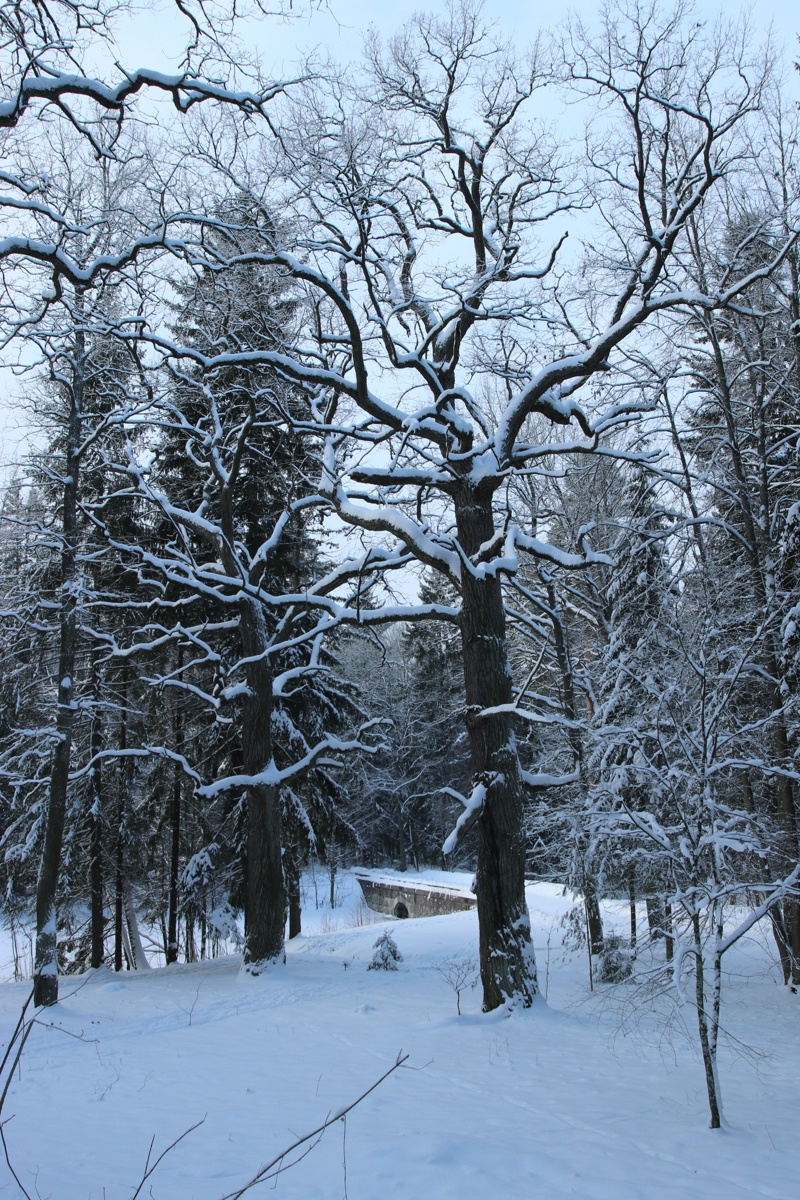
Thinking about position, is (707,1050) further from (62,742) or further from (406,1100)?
(62,742)

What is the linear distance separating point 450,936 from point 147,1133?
14.5 meters

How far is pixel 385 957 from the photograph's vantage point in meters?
13.5

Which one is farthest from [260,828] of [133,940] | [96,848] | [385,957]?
[133,940]

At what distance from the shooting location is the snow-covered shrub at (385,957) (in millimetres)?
13383

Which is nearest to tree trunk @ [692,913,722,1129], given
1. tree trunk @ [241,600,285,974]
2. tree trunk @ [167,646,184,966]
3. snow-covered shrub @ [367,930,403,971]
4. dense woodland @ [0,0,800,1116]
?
dense woodland @ [0,0,800,1116]

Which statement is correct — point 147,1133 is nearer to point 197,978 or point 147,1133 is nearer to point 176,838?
point 197,978

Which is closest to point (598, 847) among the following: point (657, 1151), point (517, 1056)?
point (517, 1056)

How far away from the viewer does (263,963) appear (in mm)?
12258

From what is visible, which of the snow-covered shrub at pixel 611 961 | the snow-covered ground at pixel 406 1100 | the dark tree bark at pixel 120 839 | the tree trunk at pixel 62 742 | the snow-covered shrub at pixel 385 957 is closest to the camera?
the snow-covered ground at pixel 406 1100

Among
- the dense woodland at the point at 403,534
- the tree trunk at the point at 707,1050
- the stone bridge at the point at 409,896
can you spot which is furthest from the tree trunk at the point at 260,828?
the stone bridge at the point at 409,896

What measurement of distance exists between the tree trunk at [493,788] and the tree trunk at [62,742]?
5.76 meters

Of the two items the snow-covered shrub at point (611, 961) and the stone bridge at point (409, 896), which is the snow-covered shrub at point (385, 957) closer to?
the snow-covered shrub at point (611, 961)

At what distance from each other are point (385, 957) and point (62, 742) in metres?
6.70

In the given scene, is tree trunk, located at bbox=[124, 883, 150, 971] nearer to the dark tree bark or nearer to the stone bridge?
the dark tree bark
